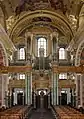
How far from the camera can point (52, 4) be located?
31.6 m

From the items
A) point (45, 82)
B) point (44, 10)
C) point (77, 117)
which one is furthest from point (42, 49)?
point (77, 117)

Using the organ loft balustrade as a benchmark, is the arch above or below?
above

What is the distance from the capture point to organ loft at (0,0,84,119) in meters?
29.5

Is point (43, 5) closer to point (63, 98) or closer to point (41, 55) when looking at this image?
point (41, 55)

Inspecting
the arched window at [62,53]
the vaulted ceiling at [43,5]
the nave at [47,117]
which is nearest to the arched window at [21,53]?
the arched window at [62,53]

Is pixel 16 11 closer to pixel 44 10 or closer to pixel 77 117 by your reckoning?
pixel 44 10

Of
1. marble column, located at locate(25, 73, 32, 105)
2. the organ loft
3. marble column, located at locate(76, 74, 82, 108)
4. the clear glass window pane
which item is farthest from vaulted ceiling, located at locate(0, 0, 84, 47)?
the clear glass window pane

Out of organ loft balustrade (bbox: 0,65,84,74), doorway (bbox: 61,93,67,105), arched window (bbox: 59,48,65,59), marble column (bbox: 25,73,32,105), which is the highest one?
arched window (bbox: 59,48,65,59)

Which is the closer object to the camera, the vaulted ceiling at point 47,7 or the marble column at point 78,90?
the vaulted ceiling at point 47,7

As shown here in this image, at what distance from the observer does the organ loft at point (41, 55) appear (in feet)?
96.8

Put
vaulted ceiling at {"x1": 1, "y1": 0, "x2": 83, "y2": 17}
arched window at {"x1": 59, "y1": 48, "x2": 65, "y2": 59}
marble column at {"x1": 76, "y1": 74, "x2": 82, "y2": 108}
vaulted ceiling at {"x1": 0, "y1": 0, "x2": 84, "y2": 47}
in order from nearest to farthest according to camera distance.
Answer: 1. vaulted ceiling at {"x1": 1, "y1": 0, "x2": 83, "y2": 17}
2. vaulted ceiling at {"x1": 0, "y1": 0, "x2": 84, "y2": 47}
3. marble column at {"x1": 76, "y1": 74, "x2": 82, "y2": 108}
4. arched window at {"x1": 59, "y1": 48, "x2": 65, "y2": 59}

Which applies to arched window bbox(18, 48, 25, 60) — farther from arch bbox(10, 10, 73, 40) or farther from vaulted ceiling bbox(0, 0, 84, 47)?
vaulted ceiling bbox(0, 0, 84, 47)

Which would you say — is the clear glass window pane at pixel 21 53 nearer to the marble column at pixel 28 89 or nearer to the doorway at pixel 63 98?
the doorway at pixel 63 98

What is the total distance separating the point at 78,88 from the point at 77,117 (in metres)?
15.7
